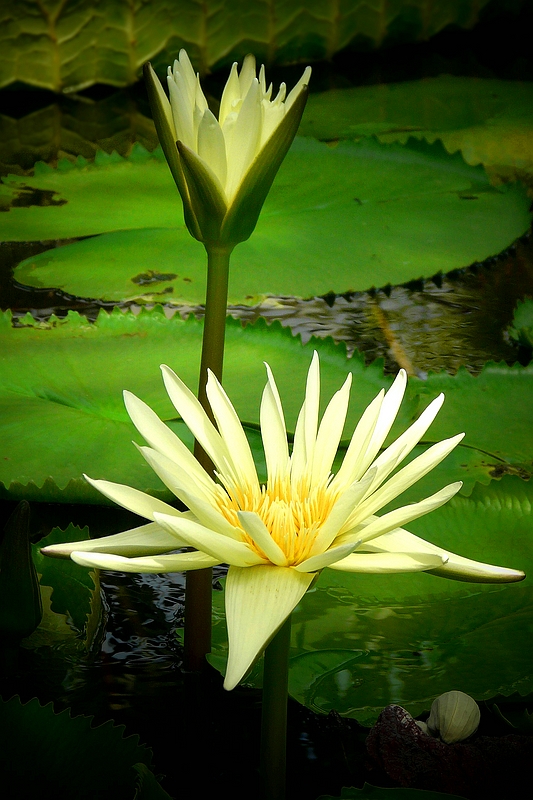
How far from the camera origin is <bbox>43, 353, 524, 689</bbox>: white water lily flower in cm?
42

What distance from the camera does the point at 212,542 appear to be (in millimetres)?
419

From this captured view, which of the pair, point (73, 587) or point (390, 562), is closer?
point (390, 562)

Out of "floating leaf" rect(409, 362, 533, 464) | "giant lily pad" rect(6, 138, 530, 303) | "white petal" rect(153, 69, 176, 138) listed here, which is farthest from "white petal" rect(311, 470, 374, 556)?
"giant lily pad" rect(6, 138, 530, 303)

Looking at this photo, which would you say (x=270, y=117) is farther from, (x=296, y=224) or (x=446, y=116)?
(x=446, y=116)

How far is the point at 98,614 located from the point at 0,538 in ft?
0.53

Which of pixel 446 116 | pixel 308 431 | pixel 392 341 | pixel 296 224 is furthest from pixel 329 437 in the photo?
pixel 446 116

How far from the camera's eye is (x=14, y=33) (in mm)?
2643

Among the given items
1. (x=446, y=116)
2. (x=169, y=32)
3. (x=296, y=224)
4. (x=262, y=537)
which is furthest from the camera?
(x=169, y=32)

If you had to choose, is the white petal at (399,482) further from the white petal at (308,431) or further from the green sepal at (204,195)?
the green sepal at (204,195)

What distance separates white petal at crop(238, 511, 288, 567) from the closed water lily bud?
187 millimetres

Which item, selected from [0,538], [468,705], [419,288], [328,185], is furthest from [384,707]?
[328,185]

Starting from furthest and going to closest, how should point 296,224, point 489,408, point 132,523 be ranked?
point 296,224 < point 489,408 < point 132,523

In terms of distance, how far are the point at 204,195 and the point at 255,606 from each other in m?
0.30

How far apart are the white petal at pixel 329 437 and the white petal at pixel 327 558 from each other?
10 centimetres
